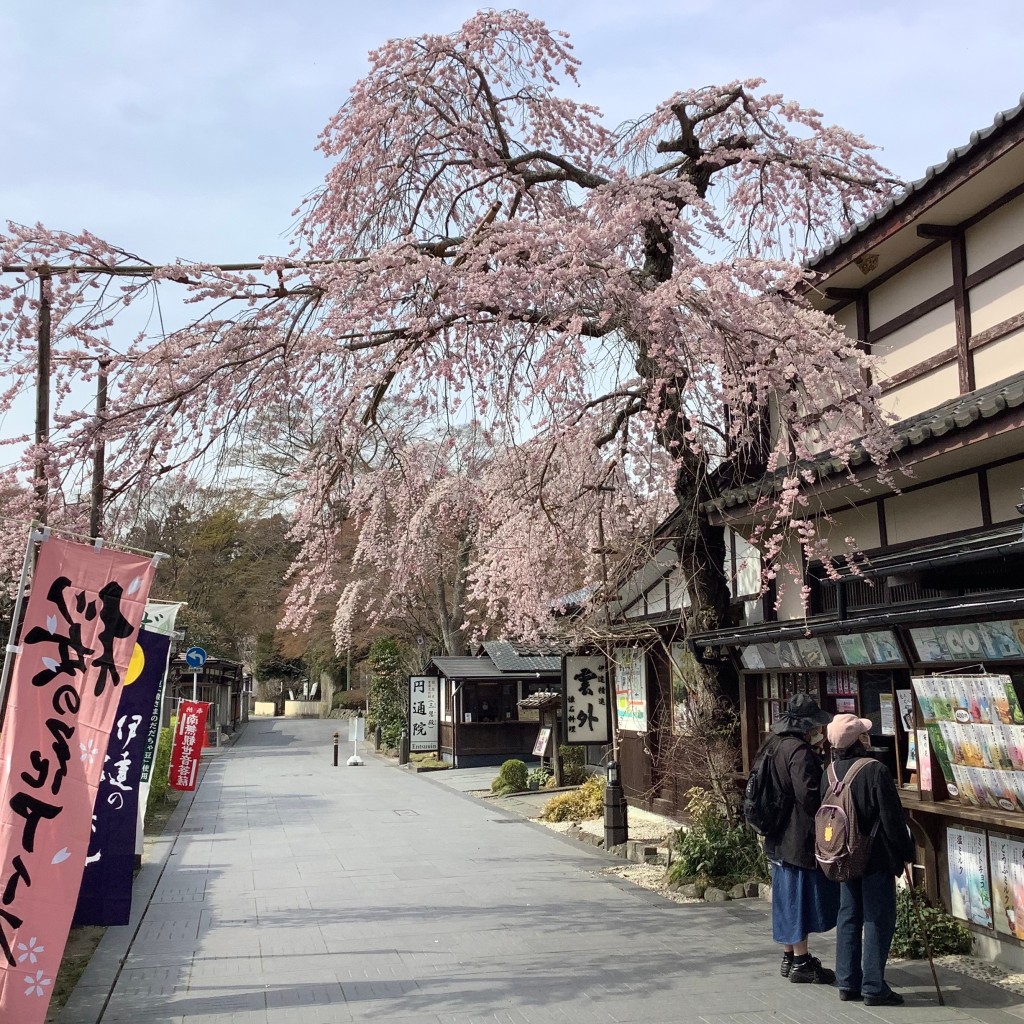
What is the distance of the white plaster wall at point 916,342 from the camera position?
8.66 metres

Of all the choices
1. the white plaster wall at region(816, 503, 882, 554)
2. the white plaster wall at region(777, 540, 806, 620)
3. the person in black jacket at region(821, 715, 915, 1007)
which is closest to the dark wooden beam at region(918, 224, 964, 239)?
the white plaster wall at region(816, 503, 882, 554)

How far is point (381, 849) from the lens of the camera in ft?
45.8

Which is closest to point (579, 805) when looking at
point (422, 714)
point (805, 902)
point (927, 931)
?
point (927, 931)

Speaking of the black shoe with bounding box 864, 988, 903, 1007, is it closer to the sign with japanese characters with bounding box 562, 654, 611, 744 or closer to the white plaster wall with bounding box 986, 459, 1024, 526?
the white plaster wall with bounding box 986, 459, 1024, 526

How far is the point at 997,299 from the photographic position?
800 cm

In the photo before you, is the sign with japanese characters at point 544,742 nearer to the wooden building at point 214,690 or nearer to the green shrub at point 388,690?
the wooden building at point 214,690

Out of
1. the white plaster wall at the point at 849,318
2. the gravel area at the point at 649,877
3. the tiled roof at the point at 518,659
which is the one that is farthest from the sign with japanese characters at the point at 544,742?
the white plaster wall at the point at 849,318

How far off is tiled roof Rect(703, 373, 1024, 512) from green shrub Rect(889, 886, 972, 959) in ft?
11.8

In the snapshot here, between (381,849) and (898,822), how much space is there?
9.44 meters

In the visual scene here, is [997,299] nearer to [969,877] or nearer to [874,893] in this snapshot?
[969,877]

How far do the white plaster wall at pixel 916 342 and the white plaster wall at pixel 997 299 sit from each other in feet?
0.96

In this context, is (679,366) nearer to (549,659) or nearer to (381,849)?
(381,849)

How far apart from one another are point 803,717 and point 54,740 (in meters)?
5.09

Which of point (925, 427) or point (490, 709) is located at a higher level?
point (925, 427)
